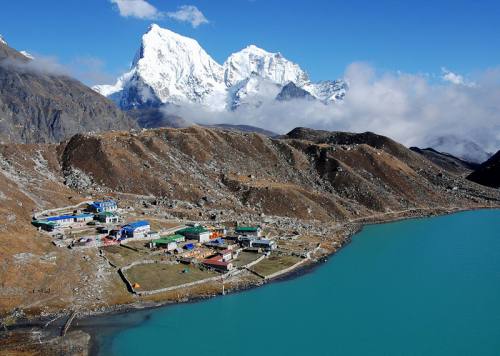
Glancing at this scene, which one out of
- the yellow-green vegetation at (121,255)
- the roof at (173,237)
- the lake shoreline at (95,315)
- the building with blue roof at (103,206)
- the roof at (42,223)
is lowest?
the lake shoreline at (95,315)

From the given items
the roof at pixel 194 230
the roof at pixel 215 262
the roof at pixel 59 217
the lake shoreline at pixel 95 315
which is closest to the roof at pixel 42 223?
the roof at pixel 59 217

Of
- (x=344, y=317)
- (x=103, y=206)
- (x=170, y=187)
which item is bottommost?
(x=344, y=317)

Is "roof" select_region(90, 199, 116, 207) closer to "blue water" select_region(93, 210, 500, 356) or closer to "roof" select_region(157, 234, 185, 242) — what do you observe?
"roof" select_region(157, 234, 185, 242)

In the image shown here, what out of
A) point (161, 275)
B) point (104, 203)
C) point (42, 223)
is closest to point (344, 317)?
point (161, 275)

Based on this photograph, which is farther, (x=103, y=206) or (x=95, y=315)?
(x=103, y=206)

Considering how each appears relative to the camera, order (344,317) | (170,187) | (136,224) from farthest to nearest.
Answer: (170,187), (136,224), (344,317)

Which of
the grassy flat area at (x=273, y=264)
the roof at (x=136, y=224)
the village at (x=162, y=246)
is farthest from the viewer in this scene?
the roof at (x=136, y=224)

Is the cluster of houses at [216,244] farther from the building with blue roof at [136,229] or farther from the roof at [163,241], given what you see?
the building with blue roof at [136,229]

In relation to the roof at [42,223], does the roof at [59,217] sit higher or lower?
higher

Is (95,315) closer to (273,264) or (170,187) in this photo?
(273,264)
